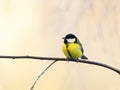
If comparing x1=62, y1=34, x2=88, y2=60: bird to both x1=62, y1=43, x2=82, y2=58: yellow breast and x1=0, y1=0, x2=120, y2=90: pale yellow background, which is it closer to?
x1=62, y1=43, x2=82, y2=58: yellow breast

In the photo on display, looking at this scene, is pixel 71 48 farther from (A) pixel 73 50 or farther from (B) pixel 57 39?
(B) pixel 57 39

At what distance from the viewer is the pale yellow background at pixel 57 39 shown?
4.53 ft

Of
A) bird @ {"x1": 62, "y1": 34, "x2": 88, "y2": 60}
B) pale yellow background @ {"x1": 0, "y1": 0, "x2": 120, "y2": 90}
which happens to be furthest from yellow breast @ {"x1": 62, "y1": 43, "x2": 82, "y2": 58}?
pale yellow background @ {"x1": 0, "y1": 0, "x2": 120, "y2": 90}

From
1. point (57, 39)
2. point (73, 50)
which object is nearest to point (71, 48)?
point (73, 50)

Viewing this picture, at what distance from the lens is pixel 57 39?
1.41m

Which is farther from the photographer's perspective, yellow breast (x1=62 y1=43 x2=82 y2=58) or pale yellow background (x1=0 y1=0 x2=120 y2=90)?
pale yellow background (x1=0 y1=0 x2=120 y2=90)

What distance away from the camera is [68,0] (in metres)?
1.49

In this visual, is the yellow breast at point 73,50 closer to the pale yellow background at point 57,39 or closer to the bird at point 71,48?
the bird at point 71,48

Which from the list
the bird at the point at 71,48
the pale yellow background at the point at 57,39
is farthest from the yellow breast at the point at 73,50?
the pale yellow background at the point at 57,39

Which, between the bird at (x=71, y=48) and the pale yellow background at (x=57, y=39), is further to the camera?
the pale yellow background at (x=57, y=39)

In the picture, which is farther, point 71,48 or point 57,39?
point 57,39

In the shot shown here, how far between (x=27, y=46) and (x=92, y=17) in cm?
31

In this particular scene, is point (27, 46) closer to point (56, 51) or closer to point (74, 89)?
point (56, 51)

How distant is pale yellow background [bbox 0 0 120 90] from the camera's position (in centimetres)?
138
